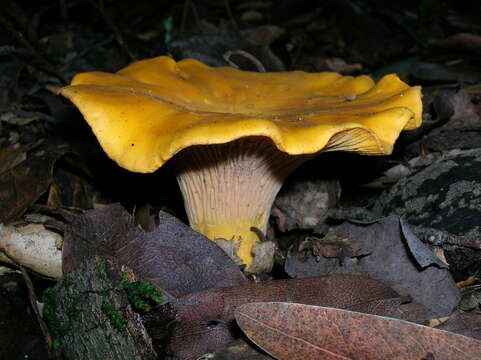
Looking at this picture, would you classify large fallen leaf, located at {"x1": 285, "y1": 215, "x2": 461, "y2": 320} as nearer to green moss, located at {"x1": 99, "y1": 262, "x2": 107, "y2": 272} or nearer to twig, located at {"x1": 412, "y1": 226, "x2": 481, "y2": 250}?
twig, located at {"x1": 412, "y1": 226, "x2": 481, "y2": 250}

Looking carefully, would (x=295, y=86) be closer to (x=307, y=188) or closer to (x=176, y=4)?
(x=307, y=188)

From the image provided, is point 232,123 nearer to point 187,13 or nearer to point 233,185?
point 233,185

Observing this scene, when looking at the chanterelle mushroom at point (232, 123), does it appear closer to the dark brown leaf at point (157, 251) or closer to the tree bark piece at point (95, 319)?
the dark brown leaf at point (157, 251)

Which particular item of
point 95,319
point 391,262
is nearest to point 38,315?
point 95,319

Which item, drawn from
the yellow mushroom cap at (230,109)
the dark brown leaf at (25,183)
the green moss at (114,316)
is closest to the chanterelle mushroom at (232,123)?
the yellow mushroom cap at (230,109)

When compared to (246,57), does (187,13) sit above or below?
above

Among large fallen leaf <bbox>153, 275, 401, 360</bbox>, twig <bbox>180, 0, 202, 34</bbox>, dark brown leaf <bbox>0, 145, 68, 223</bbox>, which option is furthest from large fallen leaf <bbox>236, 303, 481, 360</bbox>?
twig <bbox>180, 0, 202, 34</bbox>
